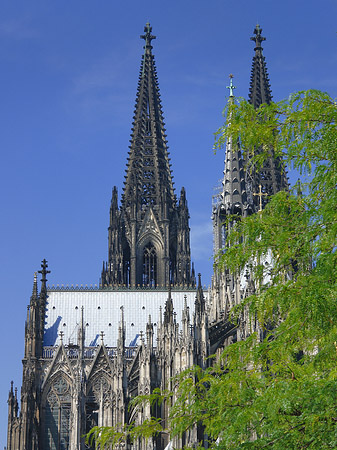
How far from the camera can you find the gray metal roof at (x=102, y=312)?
58250 mm

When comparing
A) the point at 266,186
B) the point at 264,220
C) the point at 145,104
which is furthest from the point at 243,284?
the point at 264,220

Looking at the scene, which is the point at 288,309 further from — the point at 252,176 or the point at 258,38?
the point at 258,38

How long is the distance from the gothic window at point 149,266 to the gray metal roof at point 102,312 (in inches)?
239

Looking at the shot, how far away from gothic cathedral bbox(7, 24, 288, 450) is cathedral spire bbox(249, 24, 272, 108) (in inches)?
4.2

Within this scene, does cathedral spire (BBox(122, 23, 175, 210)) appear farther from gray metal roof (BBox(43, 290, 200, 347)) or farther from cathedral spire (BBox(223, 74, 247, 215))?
gray metal roof (BBox(43, 290, 200, 347))

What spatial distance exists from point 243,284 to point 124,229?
63.1 ft

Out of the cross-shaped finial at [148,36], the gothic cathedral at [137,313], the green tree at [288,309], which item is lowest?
the green tree at [288,309]

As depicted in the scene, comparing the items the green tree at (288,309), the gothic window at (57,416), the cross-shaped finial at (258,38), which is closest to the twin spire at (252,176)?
the cross-shaped finial at (258,38)

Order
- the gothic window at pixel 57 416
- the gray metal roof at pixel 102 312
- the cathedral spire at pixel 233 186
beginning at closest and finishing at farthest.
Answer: the gothic window at pixel 57 416 → the gray metal roof at pixel 102 312 → the cathedral spire at pixel 233 186

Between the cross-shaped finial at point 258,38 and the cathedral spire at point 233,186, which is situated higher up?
the cross-shaped finial at point 258,38

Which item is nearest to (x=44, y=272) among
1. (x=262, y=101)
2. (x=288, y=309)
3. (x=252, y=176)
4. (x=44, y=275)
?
(x=44, y=275)

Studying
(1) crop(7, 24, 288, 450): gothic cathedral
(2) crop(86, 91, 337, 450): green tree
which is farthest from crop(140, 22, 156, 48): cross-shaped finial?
(2) crop(86, 91, 337, 450): green tree

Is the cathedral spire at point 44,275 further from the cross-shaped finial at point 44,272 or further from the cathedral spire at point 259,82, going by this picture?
the cathedral spire at point 259,82

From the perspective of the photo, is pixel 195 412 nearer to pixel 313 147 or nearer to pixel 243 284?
pixel 313 147
